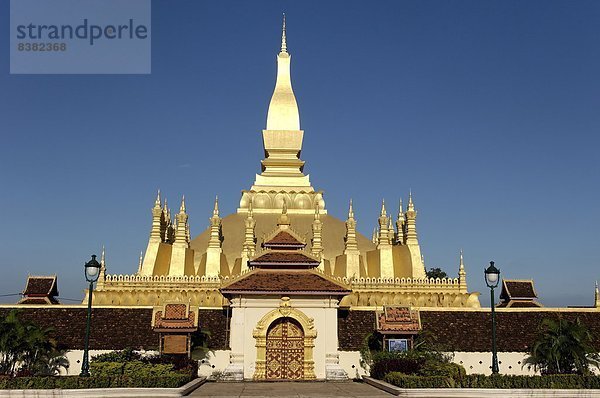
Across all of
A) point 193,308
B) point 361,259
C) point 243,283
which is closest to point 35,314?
point 193,308

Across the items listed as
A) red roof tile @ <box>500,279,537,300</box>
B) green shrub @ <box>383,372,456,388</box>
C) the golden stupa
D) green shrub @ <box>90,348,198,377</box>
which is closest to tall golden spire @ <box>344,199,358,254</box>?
the golden stupa

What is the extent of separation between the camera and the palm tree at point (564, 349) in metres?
27.1

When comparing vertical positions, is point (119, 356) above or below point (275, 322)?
below

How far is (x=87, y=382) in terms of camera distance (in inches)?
826

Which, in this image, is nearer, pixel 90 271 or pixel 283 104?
pixel 90 271

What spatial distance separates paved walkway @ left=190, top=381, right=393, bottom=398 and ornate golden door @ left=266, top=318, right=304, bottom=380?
47.9 inches

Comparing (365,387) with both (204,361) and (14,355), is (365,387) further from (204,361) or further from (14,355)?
(14,355)

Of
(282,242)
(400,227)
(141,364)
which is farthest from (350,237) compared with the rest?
(141,364)

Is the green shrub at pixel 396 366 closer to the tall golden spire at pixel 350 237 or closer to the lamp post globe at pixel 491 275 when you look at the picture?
the lamp post globe at pixel 491 275

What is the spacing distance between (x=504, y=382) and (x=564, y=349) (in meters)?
6.95

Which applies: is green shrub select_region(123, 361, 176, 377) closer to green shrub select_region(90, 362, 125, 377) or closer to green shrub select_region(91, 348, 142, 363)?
green shrub select_region(90, 362, 125, 377)

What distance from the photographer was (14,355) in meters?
27.1

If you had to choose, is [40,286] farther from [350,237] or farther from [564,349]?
[564,349]

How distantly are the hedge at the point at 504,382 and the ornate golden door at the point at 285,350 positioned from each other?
615 cm
